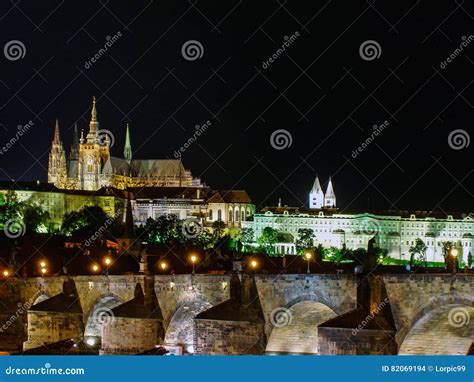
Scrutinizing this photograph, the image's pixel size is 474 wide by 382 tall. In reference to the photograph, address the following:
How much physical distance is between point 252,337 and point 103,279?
20.3 ft

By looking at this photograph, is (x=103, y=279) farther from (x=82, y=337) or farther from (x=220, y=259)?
(x=220, y=259)

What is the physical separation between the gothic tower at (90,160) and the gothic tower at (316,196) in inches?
955

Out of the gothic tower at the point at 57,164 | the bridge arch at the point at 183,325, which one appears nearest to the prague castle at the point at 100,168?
the gothic tower at the point at 57,164

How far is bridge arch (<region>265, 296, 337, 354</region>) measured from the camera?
687 inches

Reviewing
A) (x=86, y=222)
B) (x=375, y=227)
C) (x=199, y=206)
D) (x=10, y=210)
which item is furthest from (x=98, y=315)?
(x=199, y=206)

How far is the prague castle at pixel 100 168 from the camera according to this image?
89.4 metres

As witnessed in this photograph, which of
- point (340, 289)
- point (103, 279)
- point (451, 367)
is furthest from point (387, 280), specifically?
point (103, 279)

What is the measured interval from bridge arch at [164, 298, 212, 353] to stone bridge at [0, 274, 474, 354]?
25 millimetres

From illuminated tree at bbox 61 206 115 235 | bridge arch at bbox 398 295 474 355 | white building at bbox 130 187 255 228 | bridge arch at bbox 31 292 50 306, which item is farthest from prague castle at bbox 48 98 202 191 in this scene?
bridge arch at bbox 398 295 474 355

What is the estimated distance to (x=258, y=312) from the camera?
57.3 ft

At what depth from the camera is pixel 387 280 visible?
15438 mm

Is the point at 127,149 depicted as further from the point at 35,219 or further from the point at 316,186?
the point at 35,219

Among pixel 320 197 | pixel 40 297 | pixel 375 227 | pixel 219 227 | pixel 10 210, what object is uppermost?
pixel 320 197

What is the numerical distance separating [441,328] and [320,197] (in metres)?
77.1
